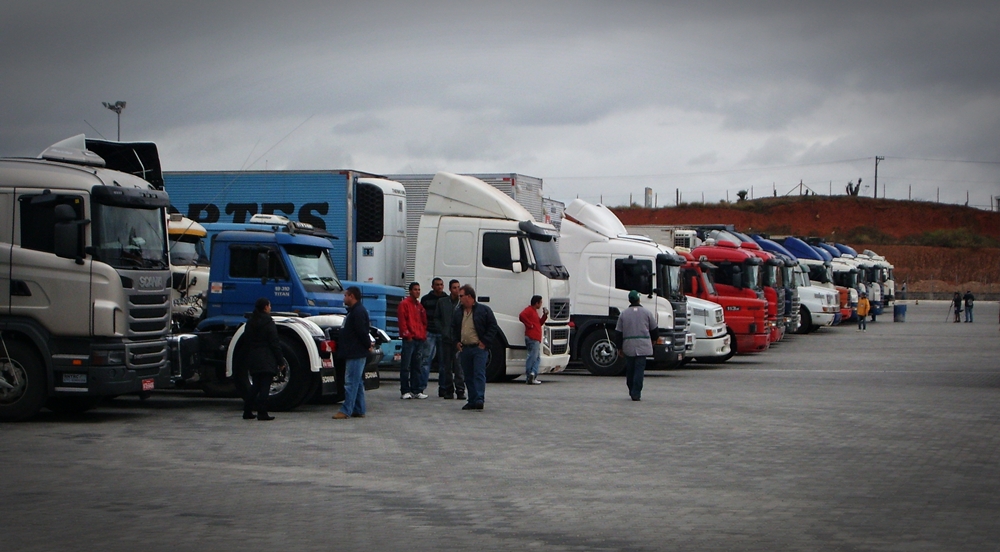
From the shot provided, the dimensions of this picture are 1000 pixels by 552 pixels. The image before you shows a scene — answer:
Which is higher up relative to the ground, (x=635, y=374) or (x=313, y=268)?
(x=313, y=268)

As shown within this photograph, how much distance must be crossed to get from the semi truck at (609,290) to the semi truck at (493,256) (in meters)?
2.56

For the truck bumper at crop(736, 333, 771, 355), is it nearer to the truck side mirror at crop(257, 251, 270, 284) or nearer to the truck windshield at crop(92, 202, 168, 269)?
the truck side mirror at crop(257, 251, 270, 284)

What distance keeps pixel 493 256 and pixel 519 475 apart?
1117cm

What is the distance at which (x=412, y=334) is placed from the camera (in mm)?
17922

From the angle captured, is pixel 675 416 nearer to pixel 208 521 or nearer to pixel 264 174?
pixel 208 521

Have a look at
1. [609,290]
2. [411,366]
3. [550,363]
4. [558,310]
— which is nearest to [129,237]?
[411,366]

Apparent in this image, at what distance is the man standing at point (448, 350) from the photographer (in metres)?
18.1

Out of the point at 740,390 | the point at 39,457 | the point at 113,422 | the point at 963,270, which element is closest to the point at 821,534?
the point at 39,457

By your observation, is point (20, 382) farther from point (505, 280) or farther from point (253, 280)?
point (505, 280)

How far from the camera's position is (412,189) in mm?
23766

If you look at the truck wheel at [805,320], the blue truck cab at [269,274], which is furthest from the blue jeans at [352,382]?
the truck wheel at [805,320]

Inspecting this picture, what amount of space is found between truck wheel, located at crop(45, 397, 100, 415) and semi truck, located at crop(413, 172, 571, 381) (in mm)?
7606

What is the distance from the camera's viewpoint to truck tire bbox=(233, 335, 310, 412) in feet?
52.0

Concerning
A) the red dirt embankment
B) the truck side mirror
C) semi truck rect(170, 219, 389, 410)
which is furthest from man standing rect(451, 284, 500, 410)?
the red dirt embankment
